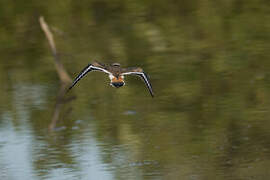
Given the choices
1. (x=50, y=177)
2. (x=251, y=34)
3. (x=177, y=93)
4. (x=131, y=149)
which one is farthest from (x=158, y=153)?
(x=251, y=34)

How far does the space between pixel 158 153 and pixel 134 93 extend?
6.17ft

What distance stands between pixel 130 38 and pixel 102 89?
1.89m

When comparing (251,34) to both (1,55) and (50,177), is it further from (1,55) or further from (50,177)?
(50,177)

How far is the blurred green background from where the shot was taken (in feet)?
28.0

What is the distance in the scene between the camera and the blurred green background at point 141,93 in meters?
8.54

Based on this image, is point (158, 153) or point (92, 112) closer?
point (158, 153)

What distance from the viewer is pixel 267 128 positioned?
9.20 m

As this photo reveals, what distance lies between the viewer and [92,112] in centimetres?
1002

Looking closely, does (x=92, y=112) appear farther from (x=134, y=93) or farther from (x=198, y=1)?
(x=198, y=1)

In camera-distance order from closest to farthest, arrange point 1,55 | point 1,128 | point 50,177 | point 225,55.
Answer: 1. point 50,177
2. point 1,128
3. point 225,55
4. point 1,55

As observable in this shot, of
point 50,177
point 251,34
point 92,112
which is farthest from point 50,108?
point 251,34

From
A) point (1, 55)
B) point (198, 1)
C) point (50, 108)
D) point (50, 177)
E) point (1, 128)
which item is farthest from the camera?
point (198, 1)

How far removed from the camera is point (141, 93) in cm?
1050

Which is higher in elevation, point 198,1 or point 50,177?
point 50,177
